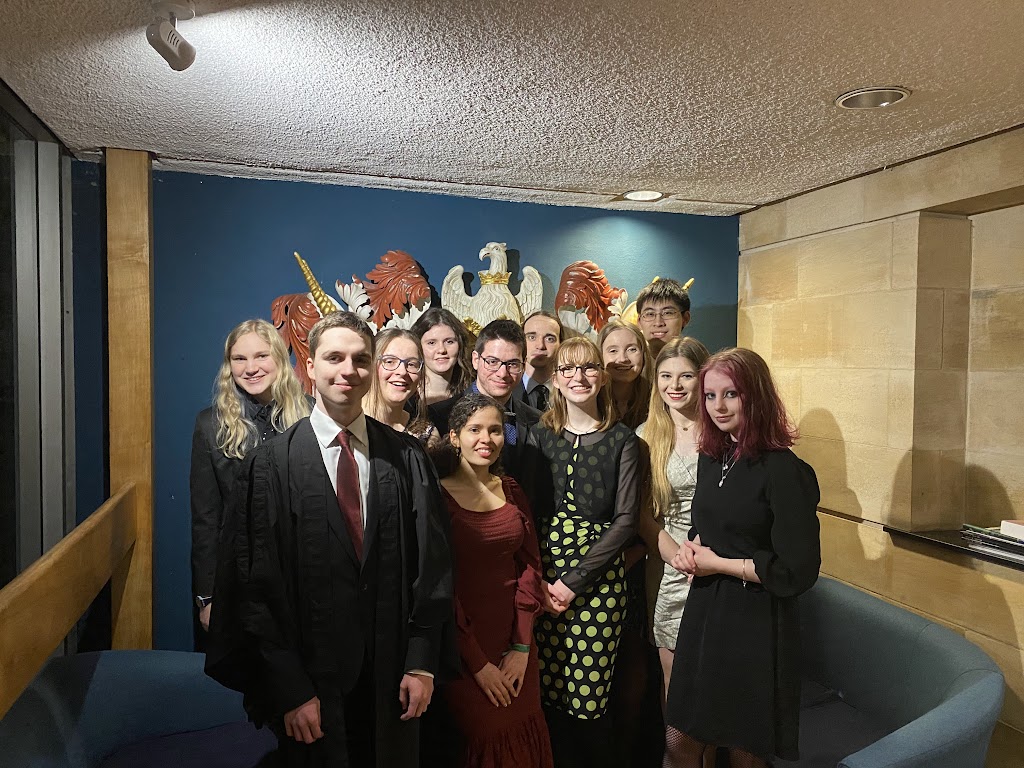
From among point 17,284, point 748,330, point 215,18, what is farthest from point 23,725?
point 748,330

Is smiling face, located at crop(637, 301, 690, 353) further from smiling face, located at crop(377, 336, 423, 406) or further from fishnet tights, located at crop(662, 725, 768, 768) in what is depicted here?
fishnet tights, located at crop(662, 725, 768, 768)

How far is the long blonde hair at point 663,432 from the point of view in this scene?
2.64 m

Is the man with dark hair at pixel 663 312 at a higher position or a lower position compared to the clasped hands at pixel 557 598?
higher

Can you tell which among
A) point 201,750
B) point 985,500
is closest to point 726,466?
point 985,500

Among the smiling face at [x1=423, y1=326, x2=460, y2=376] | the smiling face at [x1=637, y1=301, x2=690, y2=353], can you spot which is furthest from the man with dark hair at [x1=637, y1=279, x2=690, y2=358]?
the smiling face at [x1=423, y1=326, x2=460, y2=376]

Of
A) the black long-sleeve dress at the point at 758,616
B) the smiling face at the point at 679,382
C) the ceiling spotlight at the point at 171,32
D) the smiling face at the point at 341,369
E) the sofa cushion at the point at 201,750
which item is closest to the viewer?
the ceiling spotlight at the point at 171,32

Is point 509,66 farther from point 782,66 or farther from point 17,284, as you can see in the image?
point 17,284

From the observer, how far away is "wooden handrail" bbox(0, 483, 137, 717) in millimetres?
→ 1628

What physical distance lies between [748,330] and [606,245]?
0.90 metres

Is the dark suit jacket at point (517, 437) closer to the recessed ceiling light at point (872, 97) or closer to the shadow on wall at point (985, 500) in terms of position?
the recessed ceiling light at point (872, 97)

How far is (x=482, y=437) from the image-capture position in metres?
2.31

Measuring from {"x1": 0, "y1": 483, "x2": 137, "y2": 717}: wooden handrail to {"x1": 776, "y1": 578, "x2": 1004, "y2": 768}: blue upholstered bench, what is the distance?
6.44ft

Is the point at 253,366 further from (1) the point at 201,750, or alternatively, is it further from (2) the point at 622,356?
(2) the point at 622,356

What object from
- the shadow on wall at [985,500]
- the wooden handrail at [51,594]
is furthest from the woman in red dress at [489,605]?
the shadow on wall at [985,500]
